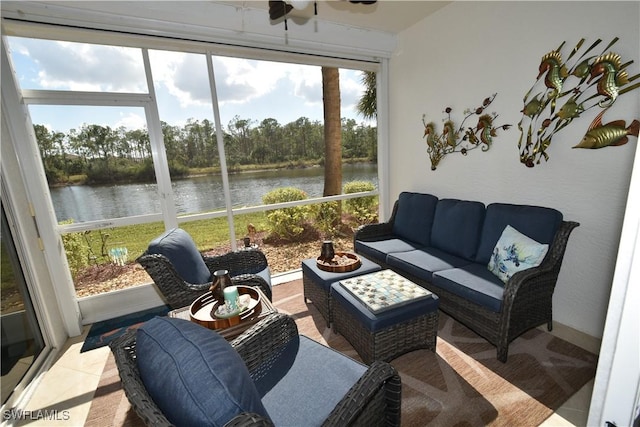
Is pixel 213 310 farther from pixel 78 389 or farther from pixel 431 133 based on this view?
pixel 431 133

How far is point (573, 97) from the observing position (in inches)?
81.7

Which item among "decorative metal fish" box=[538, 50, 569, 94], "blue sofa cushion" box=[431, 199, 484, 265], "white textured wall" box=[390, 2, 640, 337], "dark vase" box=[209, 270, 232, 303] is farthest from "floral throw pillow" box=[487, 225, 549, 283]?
"dark vase" box=[209, 270, 232, 303]

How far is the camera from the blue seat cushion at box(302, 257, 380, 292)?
2.31 meters

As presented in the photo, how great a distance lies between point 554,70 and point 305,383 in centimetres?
286

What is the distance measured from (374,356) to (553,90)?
249cm

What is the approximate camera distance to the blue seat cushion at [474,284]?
76.7 inches

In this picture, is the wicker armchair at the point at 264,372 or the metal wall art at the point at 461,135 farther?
the metal wall art at the point at 461,135

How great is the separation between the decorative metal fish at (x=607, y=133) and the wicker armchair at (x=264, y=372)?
2202mm

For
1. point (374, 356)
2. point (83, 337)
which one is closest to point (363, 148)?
point (374, 356)

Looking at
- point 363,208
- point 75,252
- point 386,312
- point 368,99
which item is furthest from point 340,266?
point 368,99

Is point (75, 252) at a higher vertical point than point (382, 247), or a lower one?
higher

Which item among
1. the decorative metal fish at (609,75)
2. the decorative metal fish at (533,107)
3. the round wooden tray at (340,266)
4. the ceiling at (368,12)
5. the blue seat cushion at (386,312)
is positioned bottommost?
the blue seat cushion at (386,312)

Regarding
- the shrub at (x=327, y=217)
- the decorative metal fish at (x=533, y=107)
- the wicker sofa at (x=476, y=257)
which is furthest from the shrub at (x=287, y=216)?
the decorative metal fish at (x=533, y=107)

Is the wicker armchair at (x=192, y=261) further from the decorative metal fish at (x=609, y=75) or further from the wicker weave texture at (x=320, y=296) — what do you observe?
the decorative metal fish at (x=609, y=75)
